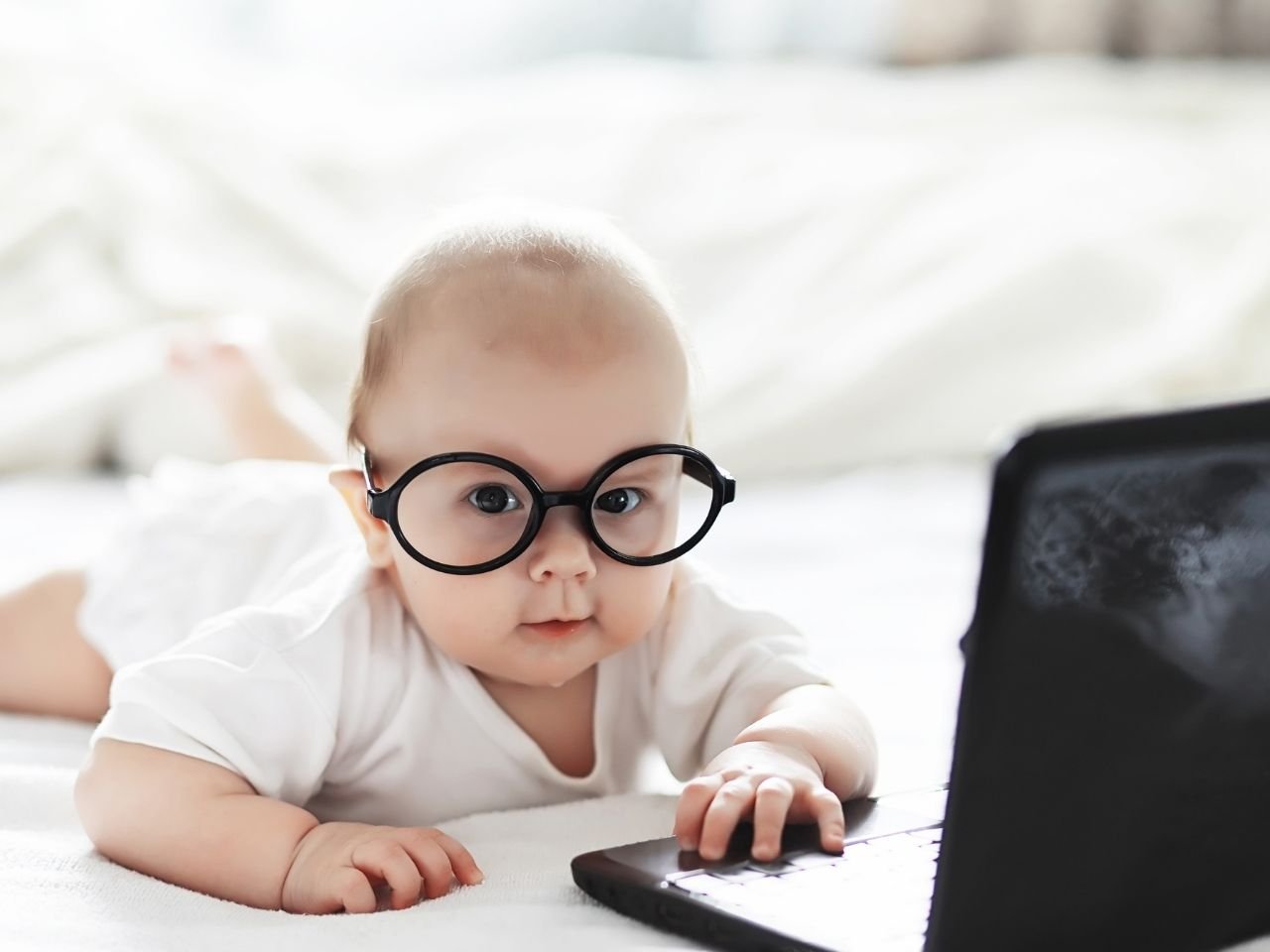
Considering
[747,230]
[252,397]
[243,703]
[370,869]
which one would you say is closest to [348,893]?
[370,869]

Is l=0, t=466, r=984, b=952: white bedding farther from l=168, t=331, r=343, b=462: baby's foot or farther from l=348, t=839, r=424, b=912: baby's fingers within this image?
l=168, t=331, r=343, b=462: baby's foot

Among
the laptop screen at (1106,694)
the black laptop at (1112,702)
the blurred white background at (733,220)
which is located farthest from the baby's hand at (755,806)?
the blurred white background at (733,220)

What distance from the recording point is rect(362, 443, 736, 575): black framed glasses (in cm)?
94

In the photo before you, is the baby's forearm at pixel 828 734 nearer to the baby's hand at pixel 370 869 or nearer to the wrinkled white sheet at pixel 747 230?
the baby's hand at pixel 370 869

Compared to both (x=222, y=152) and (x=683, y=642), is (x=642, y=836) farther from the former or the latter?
(x=222, y=152)

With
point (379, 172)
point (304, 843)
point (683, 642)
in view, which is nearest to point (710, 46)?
point (379, 172)

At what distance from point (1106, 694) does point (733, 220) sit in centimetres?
184

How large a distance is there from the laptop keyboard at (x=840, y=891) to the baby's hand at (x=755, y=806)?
1cm

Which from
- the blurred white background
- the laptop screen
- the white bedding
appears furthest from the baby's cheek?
the blurred white background

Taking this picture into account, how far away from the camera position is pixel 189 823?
2.99ft

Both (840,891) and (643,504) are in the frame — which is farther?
(643,504)

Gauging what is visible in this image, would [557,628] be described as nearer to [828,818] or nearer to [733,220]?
[828,818]

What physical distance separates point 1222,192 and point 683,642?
1639mm

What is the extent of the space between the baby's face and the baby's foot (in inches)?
31.3
